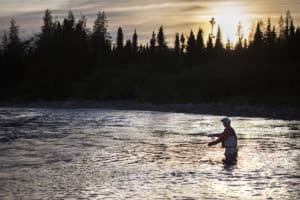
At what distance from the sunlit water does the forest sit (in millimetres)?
37671

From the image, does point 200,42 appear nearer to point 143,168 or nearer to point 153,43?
point 153,43

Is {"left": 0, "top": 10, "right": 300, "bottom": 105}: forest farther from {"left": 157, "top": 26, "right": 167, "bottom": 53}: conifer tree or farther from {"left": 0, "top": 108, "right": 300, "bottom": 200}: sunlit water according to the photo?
{"left": 0, "top": 108, "right": 300, "bottom": 200}: sunlit water

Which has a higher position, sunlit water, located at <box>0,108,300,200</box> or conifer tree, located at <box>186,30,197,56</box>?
conifer tree, located at <box>186,30,197,56</box>

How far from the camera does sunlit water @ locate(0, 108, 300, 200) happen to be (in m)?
11.6

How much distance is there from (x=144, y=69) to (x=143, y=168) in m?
79.4

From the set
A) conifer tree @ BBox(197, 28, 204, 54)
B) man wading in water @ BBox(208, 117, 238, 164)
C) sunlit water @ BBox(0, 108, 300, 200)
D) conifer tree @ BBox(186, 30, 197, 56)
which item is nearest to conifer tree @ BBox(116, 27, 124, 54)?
conifer tree @ BBox(186, 30, 197, 56)

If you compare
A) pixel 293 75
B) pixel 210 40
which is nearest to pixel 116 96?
pixel 293 75

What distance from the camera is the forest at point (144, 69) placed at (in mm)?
70838

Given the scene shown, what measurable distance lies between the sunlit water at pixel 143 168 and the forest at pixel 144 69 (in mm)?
37671

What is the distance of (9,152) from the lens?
18.7 meters

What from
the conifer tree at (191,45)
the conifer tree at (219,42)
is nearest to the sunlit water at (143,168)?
the conifer tree at (191,45)

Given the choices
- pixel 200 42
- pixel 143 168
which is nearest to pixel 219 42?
pixel 200 42

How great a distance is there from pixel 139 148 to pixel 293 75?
57816 mm

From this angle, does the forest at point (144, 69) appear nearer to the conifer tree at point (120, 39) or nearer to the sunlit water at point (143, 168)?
the conifer tree at point (120, 39)
